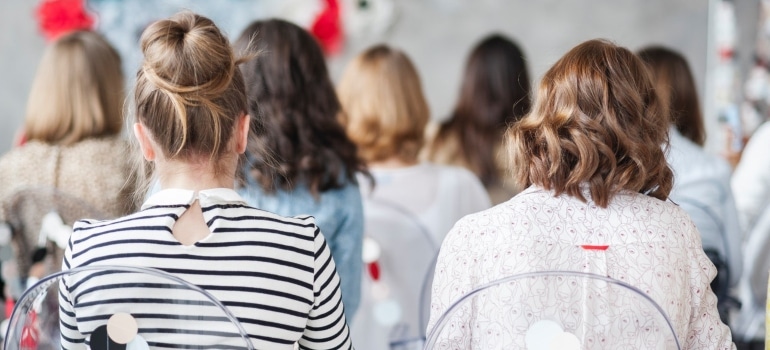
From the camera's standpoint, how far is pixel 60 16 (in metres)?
3.87

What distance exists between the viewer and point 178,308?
1.11 metres

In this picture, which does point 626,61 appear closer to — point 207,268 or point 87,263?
point 207,268

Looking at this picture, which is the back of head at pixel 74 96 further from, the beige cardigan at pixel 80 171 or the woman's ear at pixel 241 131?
the woman's ear at pixel 241 131

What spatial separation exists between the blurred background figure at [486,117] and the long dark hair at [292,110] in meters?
0.99

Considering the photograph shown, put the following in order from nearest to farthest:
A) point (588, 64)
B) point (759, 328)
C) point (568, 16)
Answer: point (588, 64), point (759, 328), point (568, 16)

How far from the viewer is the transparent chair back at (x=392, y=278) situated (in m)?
2.19

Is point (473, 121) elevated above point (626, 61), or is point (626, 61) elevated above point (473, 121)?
point (626, 61)

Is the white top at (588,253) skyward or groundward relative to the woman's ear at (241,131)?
groundward

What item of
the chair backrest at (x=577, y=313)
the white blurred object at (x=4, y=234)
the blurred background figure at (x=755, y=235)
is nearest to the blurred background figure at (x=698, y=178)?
the blurred background figure at (x=755, y=235)

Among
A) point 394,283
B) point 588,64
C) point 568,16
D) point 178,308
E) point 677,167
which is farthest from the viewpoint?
point 568,16

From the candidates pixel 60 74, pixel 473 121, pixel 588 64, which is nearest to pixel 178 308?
pixel 588 64

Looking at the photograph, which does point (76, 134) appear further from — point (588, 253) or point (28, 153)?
point (588, 253)

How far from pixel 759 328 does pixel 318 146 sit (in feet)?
5.45

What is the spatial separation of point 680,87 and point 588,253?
1458 millimetres
